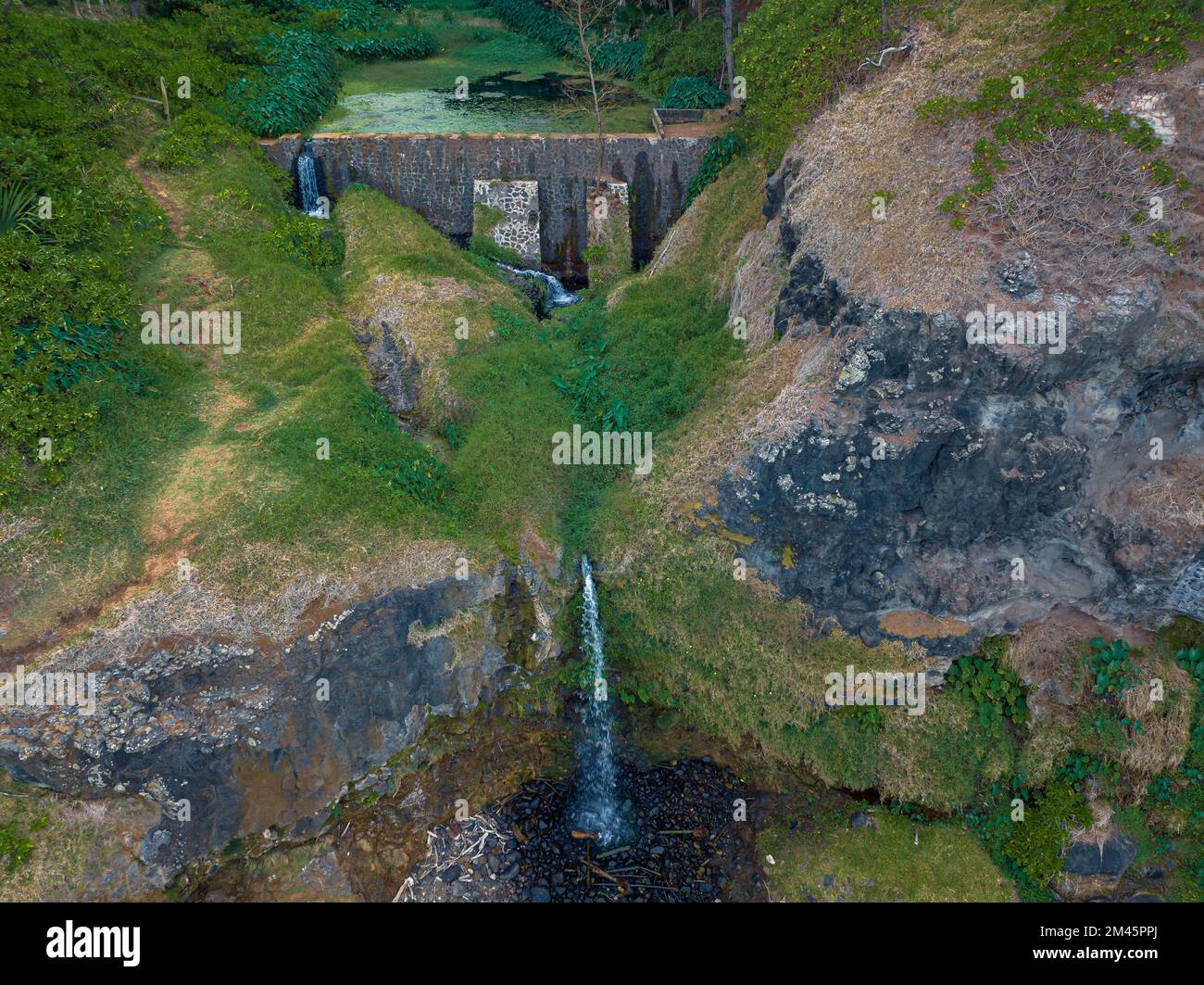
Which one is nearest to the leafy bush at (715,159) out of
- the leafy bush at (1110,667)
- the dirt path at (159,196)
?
the dirt path at (159,196)

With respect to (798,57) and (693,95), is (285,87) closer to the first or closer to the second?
(693,95)

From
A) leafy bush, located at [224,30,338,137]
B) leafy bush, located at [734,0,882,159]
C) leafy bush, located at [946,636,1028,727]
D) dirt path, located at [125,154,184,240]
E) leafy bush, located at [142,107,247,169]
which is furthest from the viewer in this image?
leafy bush, located at [224,30,338,137]

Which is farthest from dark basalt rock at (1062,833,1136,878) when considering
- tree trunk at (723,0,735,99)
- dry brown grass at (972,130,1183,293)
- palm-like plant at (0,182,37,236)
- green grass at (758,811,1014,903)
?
palm-like plant at (0,182,37,236)

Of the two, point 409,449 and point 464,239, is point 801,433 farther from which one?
point 464,239

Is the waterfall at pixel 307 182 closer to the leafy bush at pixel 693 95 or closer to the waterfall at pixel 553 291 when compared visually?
the waterfall at pixel 553 291

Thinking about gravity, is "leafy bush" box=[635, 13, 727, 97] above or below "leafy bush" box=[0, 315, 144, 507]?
above

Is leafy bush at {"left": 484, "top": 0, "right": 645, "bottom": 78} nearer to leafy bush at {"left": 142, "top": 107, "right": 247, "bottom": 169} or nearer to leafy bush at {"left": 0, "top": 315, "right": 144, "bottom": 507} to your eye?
leafy bush at {"left": 142, "top": 107, "right": 247, "bottom": 169}

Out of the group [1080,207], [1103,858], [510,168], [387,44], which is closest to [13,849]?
[1103,858]
